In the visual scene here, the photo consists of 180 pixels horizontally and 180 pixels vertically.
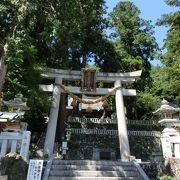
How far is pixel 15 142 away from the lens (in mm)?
9492

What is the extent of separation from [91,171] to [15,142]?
9.96ft

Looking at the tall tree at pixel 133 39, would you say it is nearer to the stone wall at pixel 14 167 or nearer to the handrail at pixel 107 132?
the handrail at pixel 107 132

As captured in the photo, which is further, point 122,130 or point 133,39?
point 133,39

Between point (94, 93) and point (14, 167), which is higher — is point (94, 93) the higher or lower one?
the higher one

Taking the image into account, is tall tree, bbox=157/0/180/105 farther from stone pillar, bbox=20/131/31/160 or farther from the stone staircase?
stone pillar, bbox=20/131/31/160

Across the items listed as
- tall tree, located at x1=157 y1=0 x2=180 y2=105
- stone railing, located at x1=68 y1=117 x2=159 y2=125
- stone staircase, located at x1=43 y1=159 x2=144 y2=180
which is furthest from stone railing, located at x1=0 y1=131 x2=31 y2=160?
stone railing, located at x1=68 y1=117 x2=159 y2=125

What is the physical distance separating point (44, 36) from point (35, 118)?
753 cm

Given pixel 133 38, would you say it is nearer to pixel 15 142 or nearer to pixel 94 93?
→ pixel 94 93

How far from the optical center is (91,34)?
20.4m

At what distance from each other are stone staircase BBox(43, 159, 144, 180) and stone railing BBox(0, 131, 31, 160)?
1.26 metres

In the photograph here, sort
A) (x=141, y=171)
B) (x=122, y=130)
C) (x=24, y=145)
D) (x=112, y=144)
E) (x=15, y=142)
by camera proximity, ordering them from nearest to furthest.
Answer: (x=15, y=142) < (x=24, y=145) < (x=141, y=171) < (x=122, y=130) < (x=112, y=144)

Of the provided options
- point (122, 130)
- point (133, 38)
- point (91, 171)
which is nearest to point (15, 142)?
point (91, 171)

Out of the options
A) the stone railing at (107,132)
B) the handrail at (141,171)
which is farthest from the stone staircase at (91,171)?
the stone railing at (107,132)

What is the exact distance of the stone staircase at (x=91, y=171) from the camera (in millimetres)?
9539
